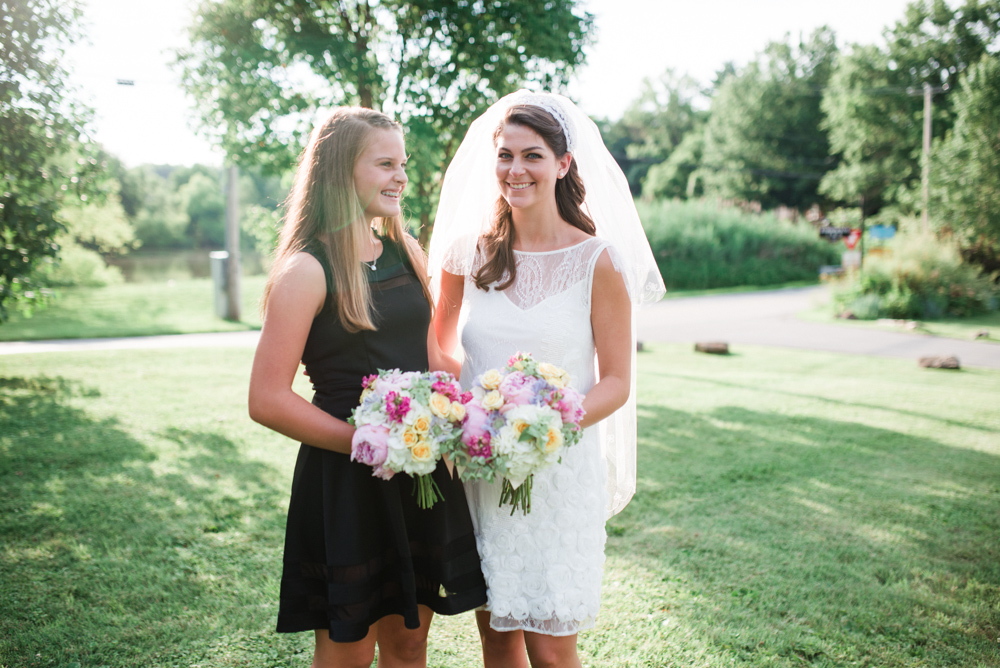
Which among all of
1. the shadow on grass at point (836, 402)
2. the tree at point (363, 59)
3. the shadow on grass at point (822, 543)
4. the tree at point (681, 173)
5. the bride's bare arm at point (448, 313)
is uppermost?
the tree at point (681, 173)

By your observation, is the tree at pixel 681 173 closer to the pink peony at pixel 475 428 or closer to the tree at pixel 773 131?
the tree at pixel 773 131

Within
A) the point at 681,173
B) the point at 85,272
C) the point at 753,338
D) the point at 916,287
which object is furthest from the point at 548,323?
the point at 681,173

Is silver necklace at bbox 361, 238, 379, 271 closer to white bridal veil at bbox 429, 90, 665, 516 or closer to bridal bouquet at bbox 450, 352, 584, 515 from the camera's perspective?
white bridal veil at bbox 429, 90, 665, 516

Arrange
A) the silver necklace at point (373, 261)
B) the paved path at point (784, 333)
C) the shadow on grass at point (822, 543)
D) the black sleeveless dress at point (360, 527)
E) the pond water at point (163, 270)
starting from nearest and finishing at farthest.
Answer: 1. the black sleeveless dress at point (360, 527)
2. the silver necklace at point (373, 261)
3. the shadow on grass at point (822, 543)
4. the paved path at point (784, 333)
5. the pond water at point (163, 270)

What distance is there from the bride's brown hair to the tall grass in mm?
27088

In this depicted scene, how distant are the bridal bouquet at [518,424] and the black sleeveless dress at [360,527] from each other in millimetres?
349

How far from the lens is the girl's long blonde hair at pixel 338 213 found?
2061mm

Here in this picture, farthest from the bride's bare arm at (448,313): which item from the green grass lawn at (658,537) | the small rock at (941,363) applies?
the small rock at (941,363)

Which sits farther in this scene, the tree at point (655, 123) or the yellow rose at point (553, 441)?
the tree at point (655, 123)

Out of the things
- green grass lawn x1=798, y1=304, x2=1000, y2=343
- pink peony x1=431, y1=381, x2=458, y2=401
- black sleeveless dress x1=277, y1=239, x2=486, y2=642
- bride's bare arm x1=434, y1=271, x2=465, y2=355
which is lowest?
green grass lawn x1=798, y1=304, x2=1000, y2=343

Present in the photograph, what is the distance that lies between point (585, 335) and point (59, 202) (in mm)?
7989

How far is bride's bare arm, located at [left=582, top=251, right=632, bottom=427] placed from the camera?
7.69ft

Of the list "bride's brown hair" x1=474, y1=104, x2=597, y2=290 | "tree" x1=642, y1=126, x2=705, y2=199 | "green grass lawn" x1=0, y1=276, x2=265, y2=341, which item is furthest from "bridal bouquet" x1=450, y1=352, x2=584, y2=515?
"tree" x1=642, y1=126, x2=705, y2=199

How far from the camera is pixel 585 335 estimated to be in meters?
2.42
